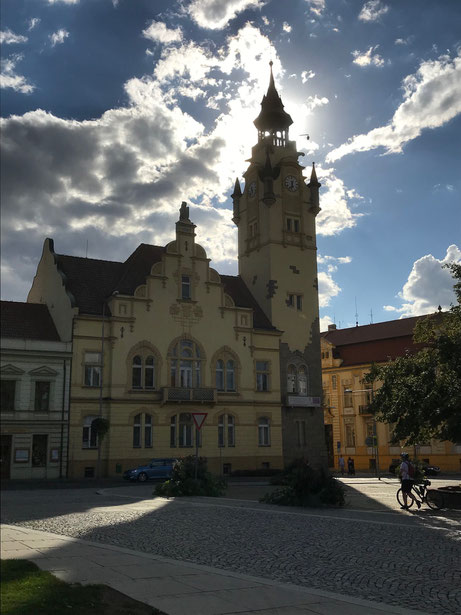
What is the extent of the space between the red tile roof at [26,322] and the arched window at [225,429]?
1427 cm

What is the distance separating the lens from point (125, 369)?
151ft

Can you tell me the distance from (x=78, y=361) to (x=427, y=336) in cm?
2582

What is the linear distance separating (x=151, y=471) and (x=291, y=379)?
1848 centimetres

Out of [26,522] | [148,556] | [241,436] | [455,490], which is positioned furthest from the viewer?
[241,436]

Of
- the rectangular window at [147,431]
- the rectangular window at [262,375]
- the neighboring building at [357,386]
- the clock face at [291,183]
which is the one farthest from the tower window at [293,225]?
the rectangular window at [147,431]

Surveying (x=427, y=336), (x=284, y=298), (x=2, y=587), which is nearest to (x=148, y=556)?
(x=2, y=587)

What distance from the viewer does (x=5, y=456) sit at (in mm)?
40781

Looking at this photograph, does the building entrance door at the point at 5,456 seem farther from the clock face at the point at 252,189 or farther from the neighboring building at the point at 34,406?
the clock face at the point at 252,189

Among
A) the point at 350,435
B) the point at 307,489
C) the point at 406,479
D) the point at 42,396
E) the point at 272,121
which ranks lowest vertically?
the point at 307,489

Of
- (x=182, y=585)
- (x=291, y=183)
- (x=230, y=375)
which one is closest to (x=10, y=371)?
(x=230, y=375)

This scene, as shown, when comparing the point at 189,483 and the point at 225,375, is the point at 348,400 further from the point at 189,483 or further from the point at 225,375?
the point at 189,483

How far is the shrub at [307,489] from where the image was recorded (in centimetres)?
2208

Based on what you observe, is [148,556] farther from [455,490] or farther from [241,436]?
[241,436]

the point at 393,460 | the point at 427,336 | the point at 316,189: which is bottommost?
the point at 393,460
